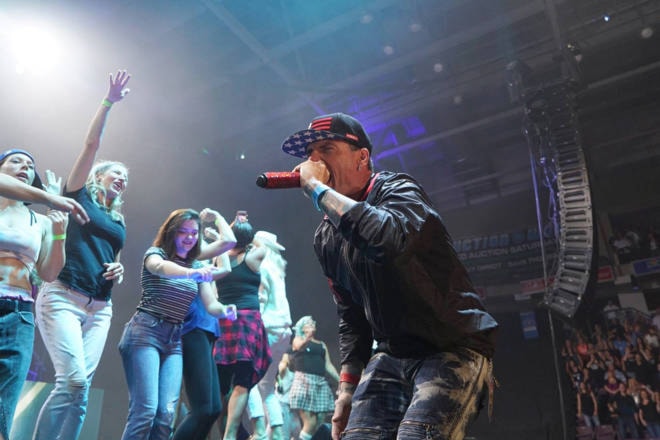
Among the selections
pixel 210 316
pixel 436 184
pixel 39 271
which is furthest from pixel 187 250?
pixel 436 184

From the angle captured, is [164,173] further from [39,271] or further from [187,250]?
[39,271]

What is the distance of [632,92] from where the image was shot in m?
8.62

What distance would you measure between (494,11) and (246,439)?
23.5 feet

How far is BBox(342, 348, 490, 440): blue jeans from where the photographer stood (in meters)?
1.25

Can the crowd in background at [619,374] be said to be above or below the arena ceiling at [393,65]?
below

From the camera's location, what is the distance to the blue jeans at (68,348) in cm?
259

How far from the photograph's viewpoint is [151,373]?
2.79 m

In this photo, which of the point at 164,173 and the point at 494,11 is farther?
the point at 164,173

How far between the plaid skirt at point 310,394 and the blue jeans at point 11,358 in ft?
14.0

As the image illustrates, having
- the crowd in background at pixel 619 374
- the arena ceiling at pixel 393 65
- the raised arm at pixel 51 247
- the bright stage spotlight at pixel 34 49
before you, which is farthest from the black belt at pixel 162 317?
the crowd in background at pixel 619 374

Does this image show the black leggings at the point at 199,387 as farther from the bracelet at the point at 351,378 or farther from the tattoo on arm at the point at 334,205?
the tattoo on arm at the point at 334,205

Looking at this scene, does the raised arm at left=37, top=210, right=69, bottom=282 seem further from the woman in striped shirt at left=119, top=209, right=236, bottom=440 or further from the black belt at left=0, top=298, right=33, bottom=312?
the woman in striped shirt at left=119, top=209, right=236, bottom=440

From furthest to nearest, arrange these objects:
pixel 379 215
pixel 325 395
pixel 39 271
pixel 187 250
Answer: pixel 325 395, pixel 187 250, pixel 39 271, pixel 379 215

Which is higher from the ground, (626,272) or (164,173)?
(164,173)
